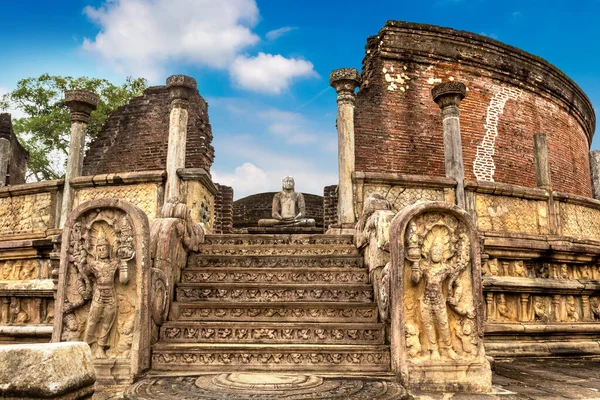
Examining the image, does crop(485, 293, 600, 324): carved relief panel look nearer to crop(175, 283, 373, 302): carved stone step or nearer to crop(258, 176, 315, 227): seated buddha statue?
crop(175, 283, 373, 302): carved stone step

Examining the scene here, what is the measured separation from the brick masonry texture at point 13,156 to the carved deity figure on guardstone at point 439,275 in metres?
13.6

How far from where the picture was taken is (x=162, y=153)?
1566 cm

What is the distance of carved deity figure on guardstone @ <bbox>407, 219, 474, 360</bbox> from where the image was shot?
373cm

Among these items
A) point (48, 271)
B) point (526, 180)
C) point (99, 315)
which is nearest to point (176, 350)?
point (99, 315)

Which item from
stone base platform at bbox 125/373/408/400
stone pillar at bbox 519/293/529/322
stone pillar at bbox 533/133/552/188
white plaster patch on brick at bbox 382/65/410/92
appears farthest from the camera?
white plaster patch on brick at bbox 382/65/410/92

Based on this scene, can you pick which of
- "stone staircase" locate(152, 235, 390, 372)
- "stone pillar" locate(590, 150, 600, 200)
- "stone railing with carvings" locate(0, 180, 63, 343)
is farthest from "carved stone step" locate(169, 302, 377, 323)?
"stone pillar" locate(590, 150, 600, 200)

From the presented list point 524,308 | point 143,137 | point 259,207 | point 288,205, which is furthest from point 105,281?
point 259,207

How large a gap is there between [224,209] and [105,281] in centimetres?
1086

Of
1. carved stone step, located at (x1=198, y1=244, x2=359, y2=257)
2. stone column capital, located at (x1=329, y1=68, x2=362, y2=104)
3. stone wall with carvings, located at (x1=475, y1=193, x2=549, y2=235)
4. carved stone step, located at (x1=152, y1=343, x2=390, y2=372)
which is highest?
stone column capital, located at (x1=329, y1=68, x2=362, y2=104)

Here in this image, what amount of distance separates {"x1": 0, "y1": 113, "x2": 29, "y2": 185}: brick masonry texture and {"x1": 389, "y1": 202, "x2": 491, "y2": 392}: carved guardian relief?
13.5 m

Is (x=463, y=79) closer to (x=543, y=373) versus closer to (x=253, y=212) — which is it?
(x=253, y=212)

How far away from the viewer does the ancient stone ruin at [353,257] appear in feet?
12.4

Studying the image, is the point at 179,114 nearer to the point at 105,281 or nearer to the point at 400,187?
→ the point at 400,187

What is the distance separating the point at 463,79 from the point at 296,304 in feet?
37.3
